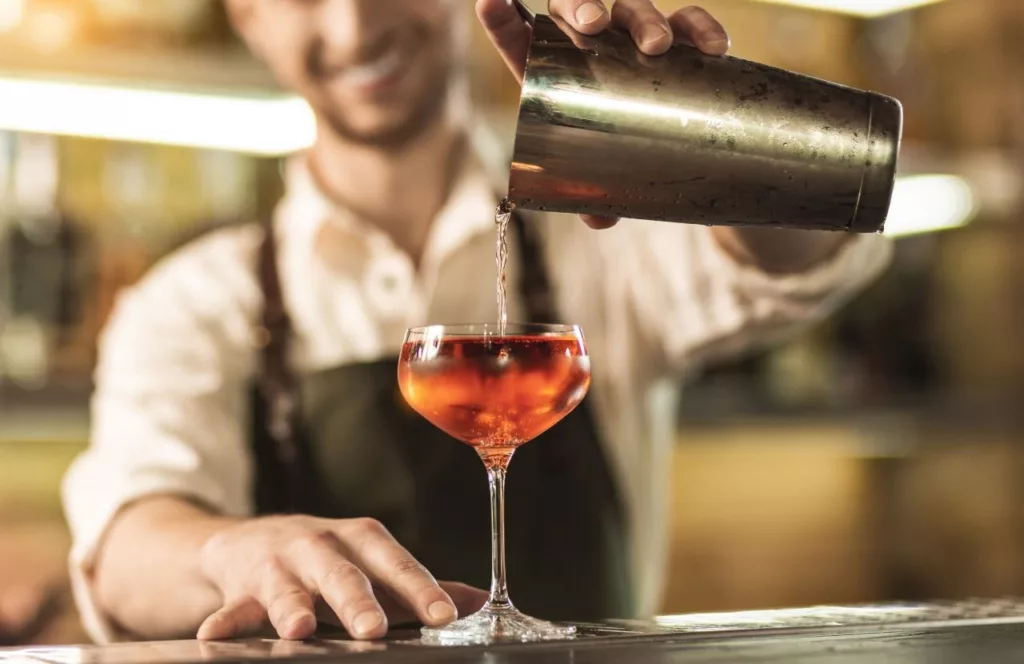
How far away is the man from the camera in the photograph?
1752 millimetres

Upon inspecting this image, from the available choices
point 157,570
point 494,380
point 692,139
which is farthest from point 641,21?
point 157,570

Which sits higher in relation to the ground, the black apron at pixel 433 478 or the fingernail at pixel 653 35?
the fingernail at pixel 653 35

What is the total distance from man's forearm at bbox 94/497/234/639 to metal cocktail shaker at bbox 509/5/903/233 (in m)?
0.60

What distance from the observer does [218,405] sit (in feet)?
6.02

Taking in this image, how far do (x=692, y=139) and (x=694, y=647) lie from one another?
41 cm

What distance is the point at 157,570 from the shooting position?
1.37 meters

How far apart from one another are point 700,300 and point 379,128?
56 cm

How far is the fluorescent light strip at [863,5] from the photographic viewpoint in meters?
3.44

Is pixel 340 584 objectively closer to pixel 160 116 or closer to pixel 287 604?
pixel 287 604

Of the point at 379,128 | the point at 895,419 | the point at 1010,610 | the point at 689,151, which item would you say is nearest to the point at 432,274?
the point at 379,128

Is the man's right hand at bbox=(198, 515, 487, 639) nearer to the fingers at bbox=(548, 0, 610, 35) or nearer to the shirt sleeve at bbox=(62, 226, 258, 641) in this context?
the fingers at bbox=(548, 0, 610, 35)

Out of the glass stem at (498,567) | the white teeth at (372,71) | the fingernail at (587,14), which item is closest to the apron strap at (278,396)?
the white teeth at (372,71)

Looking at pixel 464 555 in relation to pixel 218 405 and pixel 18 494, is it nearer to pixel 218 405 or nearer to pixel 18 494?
pixel 218 405

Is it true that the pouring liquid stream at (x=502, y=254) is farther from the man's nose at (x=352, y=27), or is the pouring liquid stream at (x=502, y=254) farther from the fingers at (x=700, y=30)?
the man's nose at (x=352, y=27)
